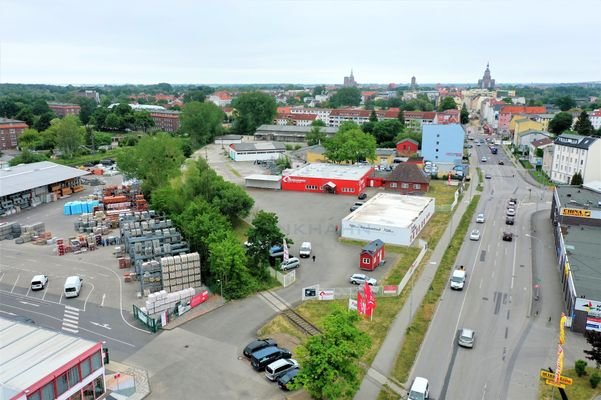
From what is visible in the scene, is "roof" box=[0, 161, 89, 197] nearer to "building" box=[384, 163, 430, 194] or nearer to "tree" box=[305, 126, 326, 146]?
"building" box=[384, 163, 430, 194]

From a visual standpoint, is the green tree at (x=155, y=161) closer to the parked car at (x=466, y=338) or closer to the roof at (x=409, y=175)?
the roof at (x=409, y=175)

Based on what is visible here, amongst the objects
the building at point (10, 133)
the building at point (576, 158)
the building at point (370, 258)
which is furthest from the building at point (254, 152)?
the building at point (10, 133)

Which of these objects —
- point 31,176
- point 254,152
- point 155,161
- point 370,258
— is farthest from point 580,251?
point 254,152

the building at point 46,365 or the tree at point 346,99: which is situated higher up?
the tree at point 346,99

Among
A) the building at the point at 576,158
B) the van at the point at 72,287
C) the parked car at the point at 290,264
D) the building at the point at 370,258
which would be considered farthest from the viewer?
the building at the point at 576,158

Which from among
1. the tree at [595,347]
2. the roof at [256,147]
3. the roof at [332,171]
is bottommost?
the tree at [595,347]

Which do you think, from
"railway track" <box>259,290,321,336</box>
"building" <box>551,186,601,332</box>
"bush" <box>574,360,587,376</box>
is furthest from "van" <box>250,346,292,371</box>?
"building" <box>551,186,601,332</box>

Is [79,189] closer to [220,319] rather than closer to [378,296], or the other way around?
[220,319]

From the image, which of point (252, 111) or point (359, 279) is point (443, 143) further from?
point (252, 111)

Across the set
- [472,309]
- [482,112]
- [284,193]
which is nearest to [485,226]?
[472,309]
